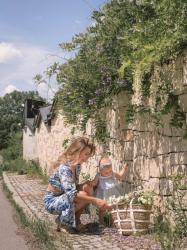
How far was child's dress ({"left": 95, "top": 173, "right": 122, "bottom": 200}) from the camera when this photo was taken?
7555mm

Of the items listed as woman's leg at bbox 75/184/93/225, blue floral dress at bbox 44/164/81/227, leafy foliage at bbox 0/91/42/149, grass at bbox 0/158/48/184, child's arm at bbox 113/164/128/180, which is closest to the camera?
blue floral dress at bbox 44/164/81/227

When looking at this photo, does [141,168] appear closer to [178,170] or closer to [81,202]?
[81,202]

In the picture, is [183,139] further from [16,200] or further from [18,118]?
[18,118]

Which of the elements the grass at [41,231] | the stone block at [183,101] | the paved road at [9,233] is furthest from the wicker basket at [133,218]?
the stone block at [183,101]

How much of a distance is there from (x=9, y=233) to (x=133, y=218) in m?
2.51

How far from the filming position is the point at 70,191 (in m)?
7.02

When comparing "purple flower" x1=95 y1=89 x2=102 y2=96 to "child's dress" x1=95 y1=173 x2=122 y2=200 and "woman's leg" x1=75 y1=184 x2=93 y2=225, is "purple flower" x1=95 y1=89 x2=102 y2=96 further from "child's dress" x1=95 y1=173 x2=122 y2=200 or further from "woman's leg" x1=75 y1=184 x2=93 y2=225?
"woman's leg" x1=75 y1=184 x2=93 y2=225

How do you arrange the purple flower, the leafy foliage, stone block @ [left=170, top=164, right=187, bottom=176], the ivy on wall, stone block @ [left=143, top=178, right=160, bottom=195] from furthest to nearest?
the leafy foliage, the purple flower, stone block @ [left=143, top=178, right=160, bottom=195], stone block @ [left=170, top=164, right=187, bottom=176], the ivy on wall

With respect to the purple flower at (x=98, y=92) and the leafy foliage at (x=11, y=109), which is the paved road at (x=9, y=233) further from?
the leafy foliage at (x=11, y=109)

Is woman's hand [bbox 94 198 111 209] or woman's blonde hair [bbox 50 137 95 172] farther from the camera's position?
woman's blonde hair [bbox 50 137 95 172]

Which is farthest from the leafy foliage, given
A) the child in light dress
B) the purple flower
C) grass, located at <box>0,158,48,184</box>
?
the child in light dress

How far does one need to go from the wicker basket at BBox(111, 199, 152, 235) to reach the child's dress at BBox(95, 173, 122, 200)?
2.72ft

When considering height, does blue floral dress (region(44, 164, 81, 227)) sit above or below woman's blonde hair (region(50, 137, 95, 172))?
below

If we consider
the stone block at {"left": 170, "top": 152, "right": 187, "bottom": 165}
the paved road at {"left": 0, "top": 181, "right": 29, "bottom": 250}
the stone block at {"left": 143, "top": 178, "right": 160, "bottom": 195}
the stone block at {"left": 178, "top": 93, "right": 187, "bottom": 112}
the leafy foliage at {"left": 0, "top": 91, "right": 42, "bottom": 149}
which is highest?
the leafy foliage at {"left": 0, "top": 91, "right": 42, "bottom": 149}
